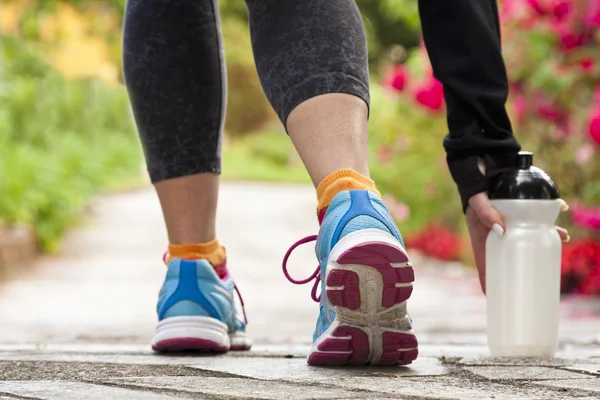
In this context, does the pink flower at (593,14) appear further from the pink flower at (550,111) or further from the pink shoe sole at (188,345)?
the pink shoe sole at (188,345)

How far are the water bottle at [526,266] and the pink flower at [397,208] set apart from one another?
197 inches

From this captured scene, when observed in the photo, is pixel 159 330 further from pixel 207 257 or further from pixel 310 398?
pixel 310 398

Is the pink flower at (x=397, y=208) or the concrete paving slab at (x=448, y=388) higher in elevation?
the pink flower at (x=397, y=208)

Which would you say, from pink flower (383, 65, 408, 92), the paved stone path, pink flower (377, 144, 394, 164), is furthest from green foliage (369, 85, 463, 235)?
the paved stone path

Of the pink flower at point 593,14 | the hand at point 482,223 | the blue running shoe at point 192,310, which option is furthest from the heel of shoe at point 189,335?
the pink flower at point 593,14

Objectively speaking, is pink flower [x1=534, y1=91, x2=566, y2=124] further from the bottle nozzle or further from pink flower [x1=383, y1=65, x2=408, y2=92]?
the bottle nozzle

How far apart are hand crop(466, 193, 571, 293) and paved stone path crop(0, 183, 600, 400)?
18cm

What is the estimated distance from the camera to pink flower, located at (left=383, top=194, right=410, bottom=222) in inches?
264

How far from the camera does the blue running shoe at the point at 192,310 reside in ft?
5.54

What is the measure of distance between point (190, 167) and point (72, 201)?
13.9ft

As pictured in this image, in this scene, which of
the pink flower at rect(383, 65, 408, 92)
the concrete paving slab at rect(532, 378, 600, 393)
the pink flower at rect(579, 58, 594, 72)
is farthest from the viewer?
the pink flower at rect(383, 65, 408, 92)

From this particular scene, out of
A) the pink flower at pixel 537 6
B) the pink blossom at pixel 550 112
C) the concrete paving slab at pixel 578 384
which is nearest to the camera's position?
the concrete paving slab at pixel 578 384

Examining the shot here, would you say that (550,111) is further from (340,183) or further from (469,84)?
(340,183)

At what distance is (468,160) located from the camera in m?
1.70
